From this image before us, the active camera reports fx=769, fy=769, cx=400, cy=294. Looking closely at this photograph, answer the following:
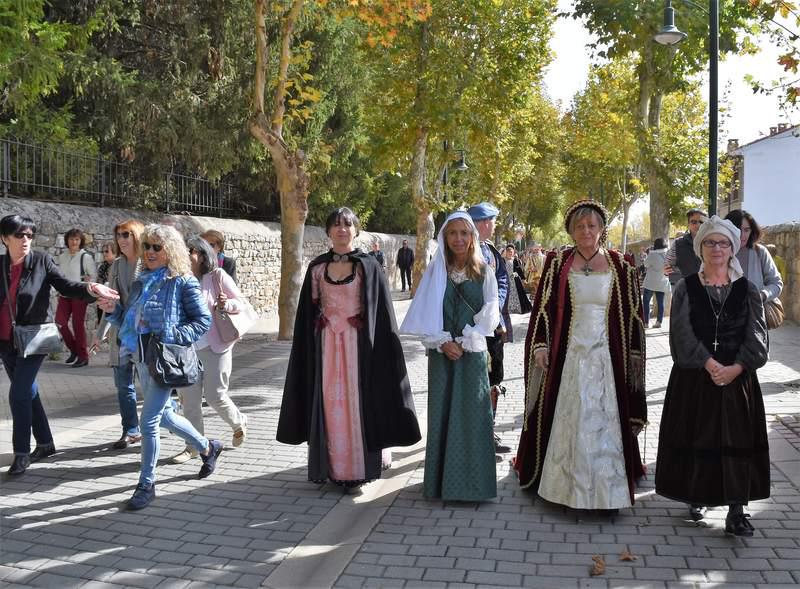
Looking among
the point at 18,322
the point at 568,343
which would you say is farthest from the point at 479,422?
the point at 18,322

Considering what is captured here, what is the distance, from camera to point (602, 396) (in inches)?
188

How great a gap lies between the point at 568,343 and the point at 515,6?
15.7m

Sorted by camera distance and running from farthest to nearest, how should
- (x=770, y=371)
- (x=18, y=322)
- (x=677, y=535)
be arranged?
(x=770, y=371), (x=18, y=322), (x=677, y=535)

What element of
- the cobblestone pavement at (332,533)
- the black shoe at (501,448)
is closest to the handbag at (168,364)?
the cobblestone pavement at (332,533)

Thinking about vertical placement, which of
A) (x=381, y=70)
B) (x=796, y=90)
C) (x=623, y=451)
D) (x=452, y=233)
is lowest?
(x=623, y=451)

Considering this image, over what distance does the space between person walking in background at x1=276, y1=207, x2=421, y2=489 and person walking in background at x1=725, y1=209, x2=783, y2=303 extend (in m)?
3.31

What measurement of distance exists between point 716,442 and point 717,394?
27 centimetres

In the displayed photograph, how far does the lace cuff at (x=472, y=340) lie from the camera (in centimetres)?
504

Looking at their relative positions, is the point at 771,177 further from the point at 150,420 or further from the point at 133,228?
the point at 150,420

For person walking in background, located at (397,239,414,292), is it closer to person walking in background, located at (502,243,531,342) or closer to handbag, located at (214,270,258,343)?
person walking in background, located at (502,243,531,342)

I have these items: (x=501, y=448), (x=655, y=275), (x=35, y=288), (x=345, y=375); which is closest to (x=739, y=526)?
(x=501, y=448)

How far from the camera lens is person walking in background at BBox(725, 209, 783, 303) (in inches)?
259

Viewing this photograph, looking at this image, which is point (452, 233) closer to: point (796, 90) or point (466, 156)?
point (796, 90)

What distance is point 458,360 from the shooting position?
511cm
